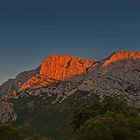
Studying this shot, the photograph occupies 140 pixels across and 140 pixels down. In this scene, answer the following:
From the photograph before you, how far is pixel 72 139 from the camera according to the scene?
210 feet

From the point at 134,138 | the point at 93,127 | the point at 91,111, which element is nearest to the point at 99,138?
the point at 93,127

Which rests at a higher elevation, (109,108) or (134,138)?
(109,108)

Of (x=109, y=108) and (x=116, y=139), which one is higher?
(x=109, y=108)

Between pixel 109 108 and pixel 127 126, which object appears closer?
pixel 127 126

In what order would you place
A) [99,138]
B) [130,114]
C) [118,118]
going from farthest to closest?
1. [130,114]
2. [118,118]
3. [99,138]

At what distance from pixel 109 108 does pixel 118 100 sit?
2.67 metres

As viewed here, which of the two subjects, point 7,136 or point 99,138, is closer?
point 99,138

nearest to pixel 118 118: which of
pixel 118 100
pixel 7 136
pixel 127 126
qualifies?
pixel 127 126

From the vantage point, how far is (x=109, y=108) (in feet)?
256

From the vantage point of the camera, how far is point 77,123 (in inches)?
3103

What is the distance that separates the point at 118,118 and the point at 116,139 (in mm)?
4273

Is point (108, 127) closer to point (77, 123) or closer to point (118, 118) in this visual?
point (118, 118)

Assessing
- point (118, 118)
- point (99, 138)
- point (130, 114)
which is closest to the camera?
point (99, 138)

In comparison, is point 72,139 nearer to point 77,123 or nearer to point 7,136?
point 77,123
